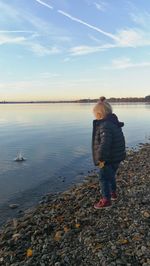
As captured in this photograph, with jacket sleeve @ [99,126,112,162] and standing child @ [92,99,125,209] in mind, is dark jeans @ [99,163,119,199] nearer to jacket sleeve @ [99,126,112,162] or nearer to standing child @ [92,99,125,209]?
standing child @ [92,99,125,209]

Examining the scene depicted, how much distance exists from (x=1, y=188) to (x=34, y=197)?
244cm

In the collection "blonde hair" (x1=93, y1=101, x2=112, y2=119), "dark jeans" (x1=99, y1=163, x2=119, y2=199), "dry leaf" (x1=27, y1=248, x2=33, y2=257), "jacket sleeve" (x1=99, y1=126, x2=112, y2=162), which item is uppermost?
"blonde hair" (x1=93, y1=101, x2=112, y2=119)

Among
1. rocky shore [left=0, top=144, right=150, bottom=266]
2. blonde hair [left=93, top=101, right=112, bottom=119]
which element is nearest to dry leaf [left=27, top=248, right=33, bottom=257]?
Answer: rocky shore [left=0, top=144, right=150, bottom=266]

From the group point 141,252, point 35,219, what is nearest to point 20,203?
point 35,219

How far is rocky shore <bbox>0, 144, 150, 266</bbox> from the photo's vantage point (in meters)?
7.29

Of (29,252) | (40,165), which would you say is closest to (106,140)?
(29,252)

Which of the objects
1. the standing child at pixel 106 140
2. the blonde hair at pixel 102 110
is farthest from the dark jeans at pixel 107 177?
the blonde hair at pixel 102 110

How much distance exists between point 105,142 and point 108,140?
96 mm

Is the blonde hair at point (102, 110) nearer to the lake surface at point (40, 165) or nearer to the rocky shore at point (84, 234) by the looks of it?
the rocky shore at point (84, 234)

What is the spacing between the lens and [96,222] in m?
9.09

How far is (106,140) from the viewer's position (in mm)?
9305

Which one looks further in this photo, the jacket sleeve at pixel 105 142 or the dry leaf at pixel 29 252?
the jacket sleeve at pixel 105 142

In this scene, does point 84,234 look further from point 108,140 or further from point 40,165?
point 40,165

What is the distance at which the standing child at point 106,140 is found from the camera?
9352 mm
